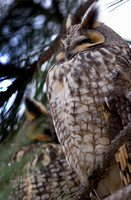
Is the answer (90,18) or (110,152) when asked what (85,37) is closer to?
(90,18)

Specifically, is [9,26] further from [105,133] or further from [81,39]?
[105,133]

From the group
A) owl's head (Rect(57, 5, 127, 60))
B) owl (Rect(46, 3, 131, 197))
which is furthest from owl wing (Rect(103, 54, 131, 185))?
owl's head (Rect(57, 5, 127, 60))

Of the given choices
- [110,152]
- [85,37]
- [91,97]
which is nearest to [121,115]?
[91,97]

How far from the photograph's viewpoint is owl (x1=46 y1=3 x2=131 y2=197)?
1.70m

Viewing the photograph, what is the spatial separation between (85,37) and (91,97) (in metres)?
0.41

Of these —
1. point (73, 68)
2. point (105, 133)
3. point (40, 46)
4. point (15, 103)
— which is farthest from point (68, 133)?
point (15, 103)

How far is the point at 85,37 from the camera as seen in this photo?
1.95 m

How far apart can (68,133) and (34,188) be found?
2.93ft

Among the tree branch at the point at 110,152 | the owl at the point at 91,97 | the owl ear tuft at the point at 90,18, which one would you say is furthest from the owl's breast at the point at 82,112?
the owl ear tuft at the point at 90,18

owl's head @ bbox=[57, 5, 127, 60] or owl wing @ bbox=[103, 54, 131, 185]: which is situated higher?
owl's head @ bbox=[57, 5, 127, 60]

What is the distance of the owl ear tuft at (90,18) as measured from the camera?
192 centimetres

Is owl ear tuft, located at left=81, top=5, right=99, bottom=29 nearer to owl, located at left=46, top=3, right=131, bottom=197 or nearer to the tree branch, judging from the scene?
owl, located at left=46, top=3, right=131, bottom=197

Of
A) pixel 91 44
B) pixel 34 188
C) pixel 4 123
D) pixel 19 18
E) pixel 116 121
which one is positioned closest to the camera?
pixel 4 123

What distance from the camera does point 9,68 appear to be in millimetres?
1429
